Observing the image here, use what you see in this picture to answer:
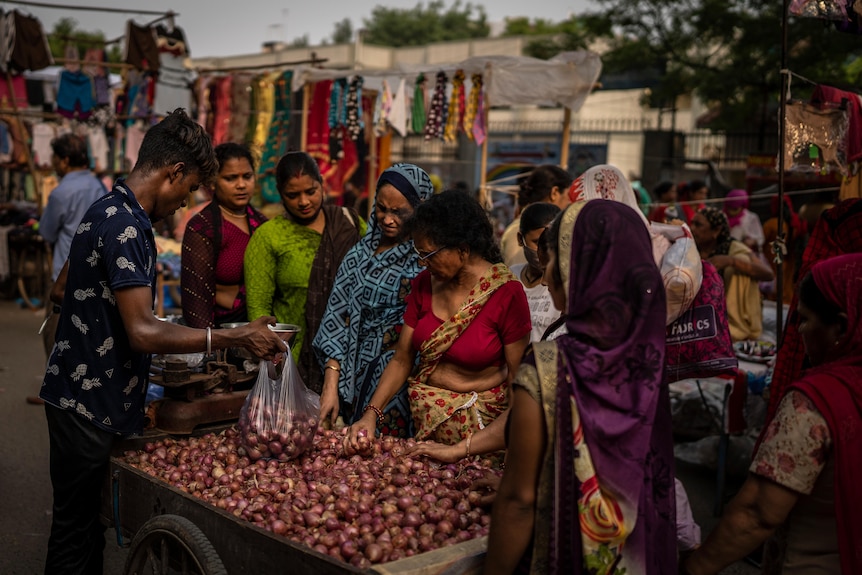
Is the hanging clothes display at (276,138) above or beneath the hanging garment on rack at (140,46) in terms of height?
beneath

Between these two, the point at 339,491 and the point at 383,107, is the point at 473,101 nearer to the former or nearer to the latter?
the point at 383,107

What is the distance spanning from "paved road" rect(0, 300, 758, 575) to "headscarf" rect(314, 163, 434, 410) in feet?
5.21

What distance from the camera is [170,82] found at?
445 inches

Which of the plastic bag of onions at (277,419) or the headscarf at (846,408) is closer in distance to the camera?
the headscarf at (846,408)

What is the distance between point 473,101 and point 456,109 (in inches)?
10.1

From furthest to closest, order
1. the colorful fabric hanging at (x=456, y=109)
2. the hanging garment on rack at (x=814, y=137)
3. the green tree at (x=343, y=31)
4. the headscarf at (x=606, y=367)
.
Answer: the green tree at (x=343, y=31) < the colorful fabric hanging at (x=456, y=109) < the hanging garment on rack at (x=814, y=137) < the headscarf at (x=606, y=367)

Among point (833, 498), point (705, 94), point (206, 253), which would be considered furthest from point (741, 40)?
point (833, 498)

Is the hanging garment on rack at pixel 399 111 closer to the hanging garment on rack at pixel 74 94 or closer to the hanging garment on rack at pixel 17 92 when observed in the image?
the hanging garment on rack at pixel 74 94

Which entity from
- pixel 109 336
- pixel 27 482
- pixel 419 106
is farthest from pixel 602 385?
pixel 419 106

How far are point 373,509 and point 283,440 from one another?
578 mm

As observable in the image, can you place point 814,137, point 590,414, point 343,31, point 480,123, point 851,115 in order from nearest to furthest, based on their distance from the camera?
point 590,414 → point 814,137 → point 851,115 → point 480,123 → point 343,31

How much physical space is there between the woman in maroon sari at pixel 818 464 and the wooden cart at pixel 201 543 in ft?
2.33

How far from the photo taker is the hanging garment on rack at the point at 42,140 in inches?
527

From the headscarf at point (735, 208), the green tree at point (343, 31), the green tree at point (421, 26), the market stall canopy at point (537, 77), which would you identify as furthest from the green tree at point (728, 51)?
the green tree at point (343, 31)
